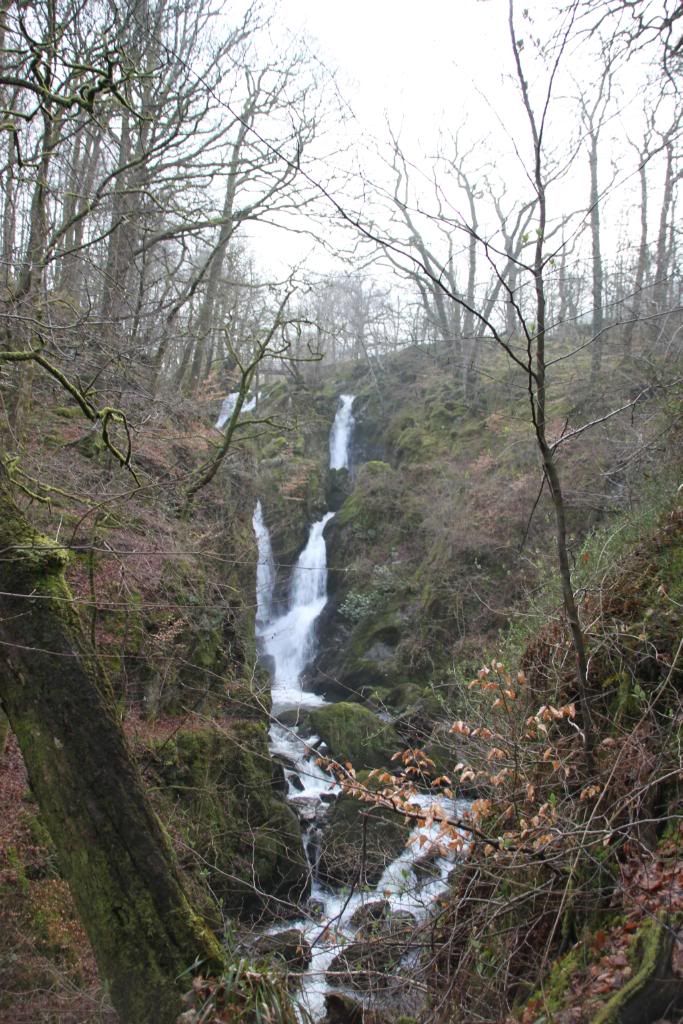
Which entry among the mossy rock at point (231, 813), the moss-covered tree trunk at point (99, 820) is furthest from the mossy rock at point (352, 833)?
the moss-covered tree trunk at point (99, 820)

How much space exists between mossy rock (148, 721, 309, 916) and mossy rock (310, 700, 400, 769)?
2.04 meters

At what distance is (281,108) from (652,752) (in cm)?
1103

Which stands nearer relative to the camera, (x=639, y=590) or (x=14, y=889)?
(x=639, y=590)

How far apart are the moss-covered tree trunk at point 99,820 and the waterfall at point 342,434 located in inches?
752

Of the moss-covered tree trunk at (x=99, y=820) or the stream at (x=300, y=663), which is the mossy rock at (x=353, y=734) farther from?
the moss-covered tree trunk at (x=99, y=820)

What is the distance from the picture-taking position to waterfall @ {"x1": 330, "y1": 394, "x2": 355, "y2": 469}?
2311 cm

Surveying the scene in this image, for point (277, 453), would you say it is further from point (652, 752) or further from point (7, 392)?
point (652, 752)

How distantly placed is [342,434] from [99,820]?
830 inches

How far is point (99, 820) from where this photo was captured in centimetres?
369

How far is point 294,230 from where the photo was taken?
400 inches

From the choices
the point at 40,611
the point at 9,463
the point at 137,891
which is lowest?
the point at 137,891

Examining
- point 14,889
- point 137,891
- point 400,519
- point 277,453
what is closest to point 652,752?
point 137,891

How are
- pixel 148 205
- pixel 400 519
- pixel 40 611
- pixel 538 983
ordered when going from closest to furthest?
pixel 538 983
pixel 40 611
pixel 148 205
pixel 400 519

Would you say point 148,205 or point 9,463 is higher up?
point 148,205
